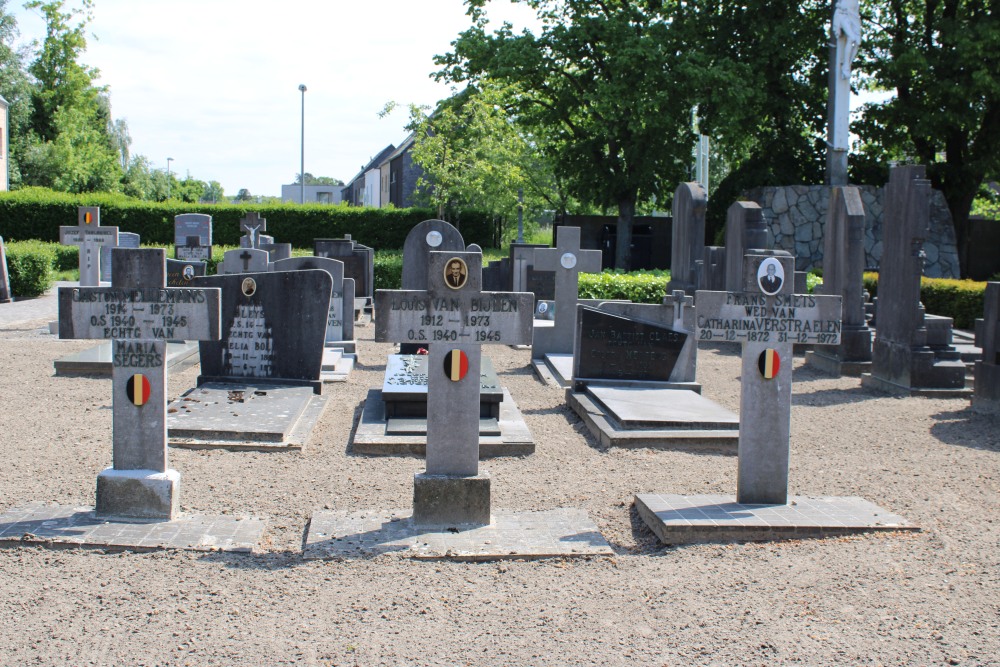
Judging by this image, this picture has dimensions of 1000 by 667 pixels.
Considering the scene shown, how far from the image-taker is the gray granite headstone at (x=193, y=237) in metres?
19.1

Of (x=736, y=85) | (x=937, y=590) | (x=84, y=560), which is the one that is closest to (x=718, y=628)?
(x=937, y=590)

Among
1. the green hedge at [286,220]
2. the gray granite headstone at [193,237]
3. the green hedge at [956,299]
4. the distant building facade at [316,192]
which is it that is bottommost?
the green hedge at [956,299]

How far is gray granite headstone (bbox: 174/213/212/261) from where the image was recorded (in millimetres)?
19094

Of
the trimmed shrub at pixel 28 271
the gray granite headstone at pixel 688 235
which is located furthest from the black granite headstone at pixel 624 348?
the trimmed shrub at pixel 28 271

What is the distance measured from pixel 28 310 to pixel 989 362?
1675 centimetres

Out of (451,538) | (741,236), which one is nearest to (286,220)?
(741,236)

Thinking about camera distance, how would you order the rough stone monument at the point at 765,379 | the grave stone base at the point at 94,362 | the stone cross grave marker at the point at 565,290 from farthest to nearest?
the stone cross grave marker at the point at 565,290 < the grave stone base at the point at 94,362 < the rough stone monument at the point at 765,379

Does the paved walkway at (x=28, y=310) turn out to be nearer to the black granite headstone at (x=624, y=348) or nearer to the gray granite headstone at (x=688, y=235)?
the black granite headstone at (x=624, y=348)

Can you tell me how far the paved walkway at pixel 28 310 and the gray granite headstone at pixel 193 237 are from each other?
2683 millimetres

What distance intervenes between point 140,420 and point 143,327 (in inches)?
20.6

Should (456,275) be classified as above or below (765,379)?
above

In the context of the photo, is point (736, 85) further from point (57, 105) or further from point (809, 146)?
point (57, 105)

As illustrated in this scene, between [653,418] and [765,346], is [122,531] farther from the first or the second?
[653,418]

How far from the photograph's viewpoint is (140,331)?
211 inches
